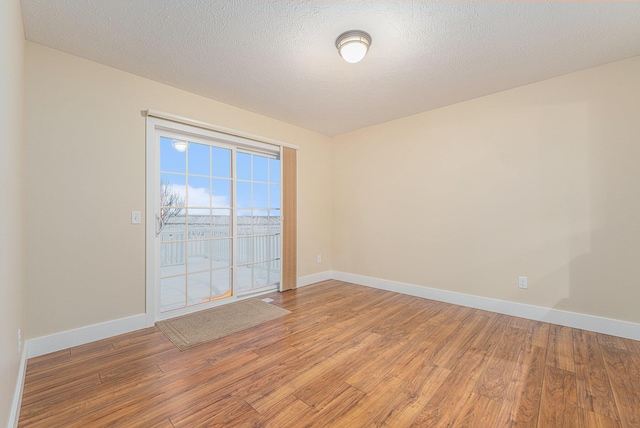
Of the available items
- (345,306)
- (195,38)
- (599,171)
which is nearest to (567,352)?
(599,171)

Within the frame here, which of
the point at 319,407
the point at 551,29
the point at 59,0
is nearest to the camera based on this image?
the point at 319,407

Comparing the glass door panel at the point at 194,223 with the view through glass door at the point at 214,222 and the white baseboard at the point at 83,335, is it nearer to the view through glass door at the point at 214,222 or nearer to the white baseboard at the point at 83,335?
the view through glass door at the point at 214,222

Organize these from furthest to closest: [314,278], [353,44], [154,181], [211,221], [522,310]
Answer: [314,278]
[211,221]
[522,310]
[154,181]
[353,44]

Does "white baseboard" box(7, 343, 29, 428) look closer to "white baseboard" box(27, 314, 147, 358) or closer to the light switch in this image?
"white baseboard" box(27, 314, 147, 358)

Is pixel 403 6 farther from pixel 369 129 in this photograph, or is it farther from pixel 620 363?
pixel 620 363

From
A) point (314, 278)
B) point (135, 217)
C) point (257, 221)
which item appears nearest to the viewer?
point (135, 217)

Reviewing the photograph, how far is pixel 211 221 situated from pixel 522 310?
380cm

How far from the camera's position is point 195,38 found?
2107 mm

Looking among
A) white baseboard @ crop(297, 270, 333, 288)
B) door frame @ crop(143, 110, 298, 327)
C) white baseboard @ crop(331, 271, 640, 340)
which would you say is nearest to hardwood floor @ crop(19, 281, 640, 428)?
white baseboard @ crop(331, 271, 640, 340)

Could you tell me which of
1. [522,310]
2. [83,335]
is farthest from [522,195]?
[83,335]

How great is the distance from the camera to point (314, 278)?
445cm

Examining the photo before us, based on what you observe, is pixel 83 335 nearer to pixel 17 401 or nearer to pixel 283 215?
pixel 17 401

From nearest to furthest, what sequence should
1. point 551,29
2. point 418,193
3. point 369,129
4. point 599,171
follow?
1. point 551,29
2. point 599,171
3. point 418,193
4. point 369,129

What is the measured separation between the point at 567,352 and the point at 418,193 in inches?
87.3
